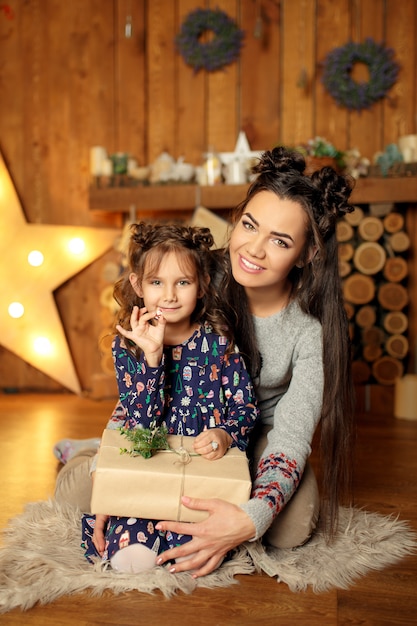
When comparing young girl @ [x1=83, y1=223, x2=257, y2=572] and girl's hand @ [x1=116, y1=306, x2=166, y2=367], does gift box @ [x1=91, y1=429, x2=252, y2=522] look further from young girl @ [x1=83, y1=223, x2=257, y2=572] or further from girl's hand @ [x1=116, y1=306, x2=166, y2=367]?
girl's hand @ [x1=116, y1=306, x2=166, y2=367]

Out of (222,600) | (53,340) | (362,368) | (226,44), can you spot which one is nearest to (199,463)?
(222,600)

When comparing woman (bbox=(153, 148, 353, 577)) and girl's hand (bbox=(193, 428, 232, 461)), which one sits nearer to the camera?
girl's hand (bbox=(193, 428, 232, 461))

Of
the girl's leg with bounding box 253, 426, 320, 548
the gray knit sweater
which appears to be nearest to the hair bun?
the gray knit sweater

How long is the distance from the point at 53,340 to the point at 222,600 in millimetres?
2338

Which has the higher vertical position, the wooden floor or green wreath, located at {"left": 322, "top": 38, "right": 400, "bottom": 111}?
green wreath, located at {"left": 322, "top": 38, "right": 400, "bottom": 111}

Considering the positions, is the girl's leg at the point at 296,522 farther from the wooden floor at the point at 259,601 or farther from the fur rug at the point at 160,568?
the wooden floor at the point at 259,601

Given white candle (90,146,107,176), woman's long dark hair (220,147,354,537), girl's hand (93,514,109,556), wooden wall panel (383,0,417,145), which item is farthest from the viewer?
white candle (90,146,107,176)

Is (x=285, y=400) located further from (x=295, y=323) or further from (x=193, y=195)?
(x=193, y=195)

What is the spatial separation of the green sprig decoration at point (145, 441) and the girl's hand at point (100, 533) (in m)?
0.19

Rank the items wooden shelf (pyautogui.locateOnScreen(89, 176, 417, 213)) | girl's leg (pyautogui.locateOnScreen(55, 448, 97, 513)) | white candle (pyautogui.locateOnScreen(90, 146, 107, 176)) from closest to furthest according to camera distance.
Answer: girl's leg (pyautogui.locateOnScreen(55, 448, 97, 513))
wooden shelf (pyautogui.locateOnScreen(89, 176, 417, 213))
white candle (pyautogui.locateOnScreen(90, 146, 107, 176))

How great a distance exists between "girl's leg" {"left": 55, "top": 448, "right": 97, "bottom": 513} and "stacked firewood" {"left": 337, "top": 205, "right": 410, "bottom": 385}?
5.63 feet

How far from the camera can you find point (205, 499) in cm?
143

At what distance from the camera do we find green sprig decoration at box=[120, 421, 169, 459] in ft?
4.75

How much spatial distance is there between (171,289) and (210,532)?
551 mm
